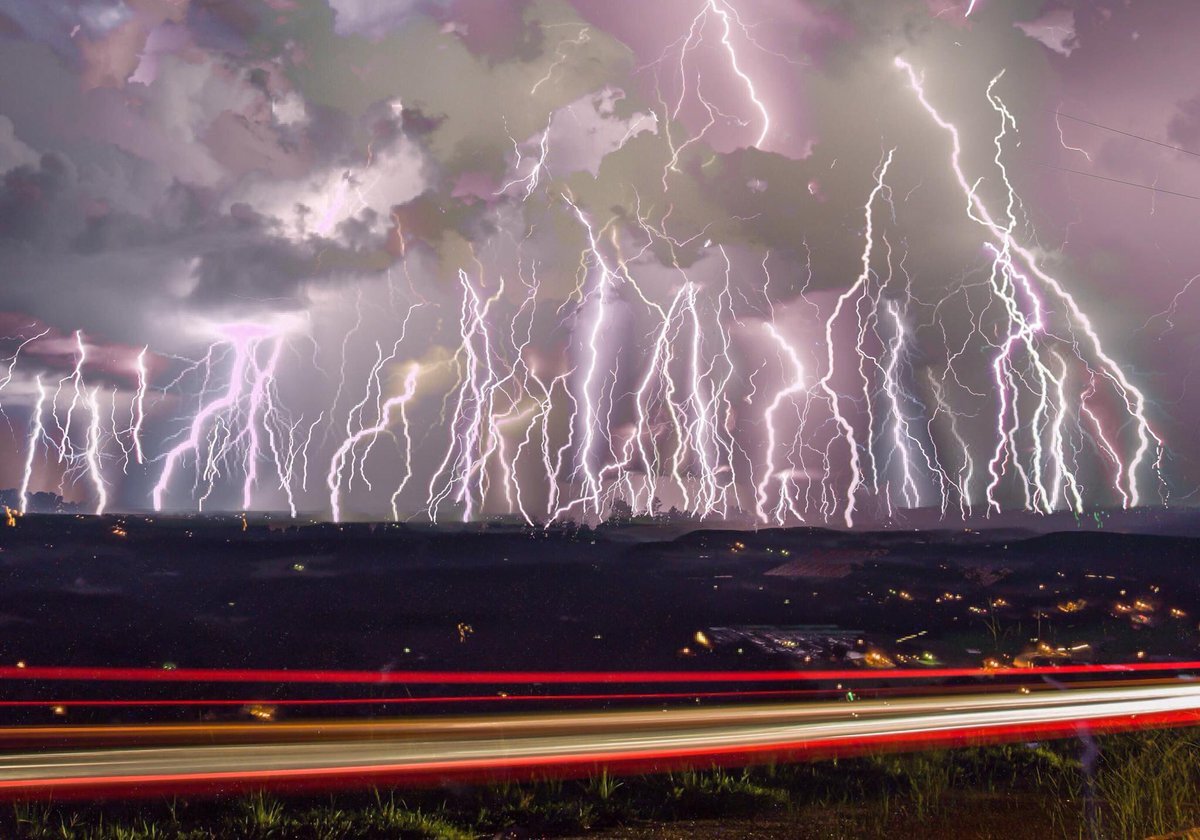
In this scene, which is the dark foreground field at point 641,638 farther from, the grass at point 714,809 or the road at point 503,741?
the road at point 503,741

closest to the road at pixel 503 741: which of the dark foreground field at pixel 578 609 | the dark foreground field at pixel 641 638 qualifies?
the dark foreground field at pixel 641 638

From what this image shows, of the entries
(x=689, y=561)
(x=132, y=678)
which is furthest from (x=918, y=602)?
(x=132, y=678)

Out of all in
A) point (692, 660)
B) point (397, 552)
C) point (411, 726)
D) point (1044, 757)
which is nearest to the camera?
point (1044, 757)

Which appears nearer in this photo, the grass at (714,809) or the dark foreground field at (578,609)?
the grass at (714,809)

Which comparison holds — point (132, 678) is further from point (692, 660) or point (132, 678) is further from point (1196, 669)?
point (1196, 669)

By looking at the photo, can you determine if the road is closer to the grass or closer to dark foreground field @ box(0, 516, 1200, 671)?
the grass

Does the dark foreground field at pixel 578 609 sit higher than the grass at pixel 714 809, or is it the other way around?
the grass at pixel 714 809

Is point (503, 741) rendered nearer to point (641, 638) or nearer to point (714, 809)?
point (714, 809)
